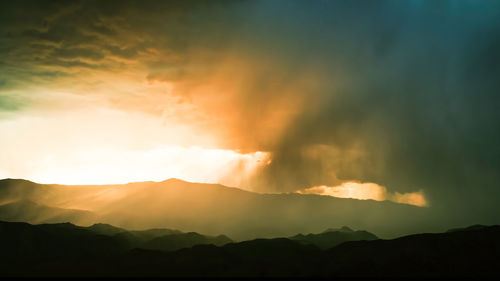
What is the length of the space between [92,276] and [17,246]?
6582cm

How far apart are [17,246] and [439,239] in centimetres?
13016

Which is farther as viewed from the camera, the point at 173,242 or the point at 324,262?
the point at 173,242

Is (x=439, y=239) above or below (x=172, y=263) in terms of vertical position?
above

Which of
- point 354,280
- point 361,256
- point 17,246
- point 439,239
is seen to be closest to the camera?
point 354,280

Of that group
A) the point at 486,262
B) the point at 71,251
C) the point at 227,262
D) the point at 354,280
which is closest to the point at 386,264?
the point at 354,280

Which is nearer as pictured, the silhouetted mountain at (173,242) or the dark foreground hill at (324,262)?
the dark foreground hill at (324,262)

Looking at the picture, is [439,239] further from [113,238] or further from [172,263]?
[113,238]

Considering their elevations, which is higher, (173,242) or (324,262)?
(173,242)

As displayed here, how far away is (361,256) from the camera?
3659 inches

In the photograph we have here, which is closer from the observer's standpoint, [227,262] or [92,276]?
[92,276]

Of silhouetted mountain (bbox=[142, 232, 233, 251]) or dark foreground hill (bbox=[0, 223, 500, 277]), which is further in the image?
silhouetted mountain (bbox=[142, 232, 233, 251])

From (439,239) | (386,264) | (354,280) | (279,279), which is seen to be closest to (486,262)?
(439,239)

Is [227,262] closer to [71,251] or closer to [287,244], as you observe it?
[287,244]

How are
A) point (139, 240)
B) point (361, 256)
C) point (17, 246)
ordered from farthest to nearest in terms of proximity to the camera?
point (139, 240) < point (17, 246) < point (361, 256)
